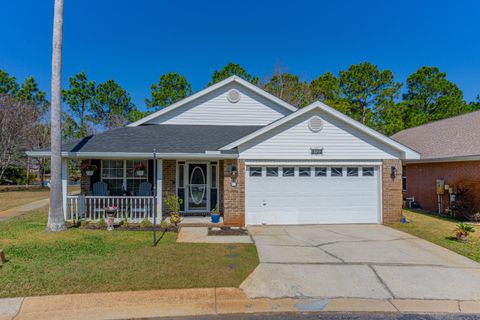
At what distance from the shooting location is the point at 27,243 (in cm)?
763

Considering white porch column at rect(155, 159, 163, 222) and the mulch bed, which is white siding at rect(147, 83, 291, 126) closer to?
white porch column at rect(155, 159, 163, 222)

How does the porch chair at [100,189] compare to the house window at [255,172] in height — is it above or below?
below

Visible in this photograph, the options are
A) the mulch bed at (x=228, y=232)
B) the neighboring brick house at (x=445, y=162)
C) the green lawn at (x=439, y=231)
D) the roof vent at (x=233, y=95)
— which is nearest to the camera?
the green lawn at (x=439, y=231)

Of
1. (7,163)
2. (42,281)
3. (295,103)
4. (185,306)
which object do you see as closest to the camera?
(185,306)

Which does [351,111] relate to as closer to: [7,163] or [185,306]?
[185,306]

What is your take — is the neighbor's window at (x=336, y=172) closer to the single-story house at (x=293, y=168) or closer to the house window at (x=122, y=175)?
the single-story house at (x=293, y=168)

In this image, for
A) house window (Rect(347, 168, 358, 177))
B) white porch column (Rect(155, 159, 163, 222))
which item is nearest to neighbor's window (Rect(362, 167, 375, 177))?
house window (Rect(347, 168, 358, 177))

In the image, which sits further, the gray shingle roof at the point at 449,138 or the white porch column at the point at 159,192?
the gray shingle roof at the point at 449,138

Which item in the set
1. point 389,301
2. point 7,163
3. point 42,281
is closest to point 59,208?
point 42,281

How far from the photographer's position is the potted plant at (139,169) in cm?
1208

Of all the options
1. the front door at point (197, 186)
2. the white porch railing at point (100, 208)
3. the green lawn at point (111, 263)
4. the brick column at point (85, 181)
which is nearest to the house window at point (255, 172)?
the front door at point (197, 186)

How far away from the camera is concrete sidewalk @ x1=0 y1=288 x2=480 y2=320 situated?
421 cm

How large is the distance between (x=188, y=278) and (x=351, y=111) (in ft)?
99.9

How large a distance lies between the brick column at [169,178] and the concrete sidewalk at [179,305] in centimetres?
731
